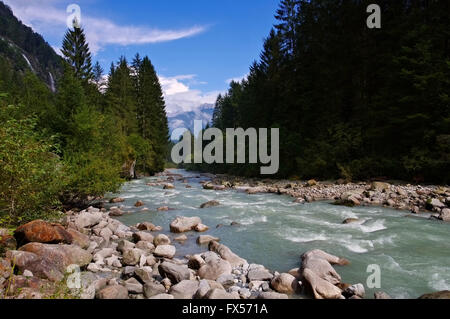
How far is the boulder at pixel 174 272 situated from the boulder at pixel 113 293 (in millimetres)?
992

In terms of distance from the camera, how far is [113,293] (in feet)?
14.7

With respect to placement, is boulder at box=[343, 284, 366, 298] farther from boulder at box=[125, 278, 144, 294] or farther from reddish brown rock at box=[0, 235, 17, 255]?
reddish brown rock at box=[0, 235, 17, 255]

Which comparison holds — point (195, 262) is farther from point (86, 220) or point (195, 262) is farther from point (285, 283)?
point (86, 220)

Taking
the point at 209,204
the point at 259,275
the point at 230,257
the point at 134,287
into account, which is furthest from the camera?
the point at 209,204

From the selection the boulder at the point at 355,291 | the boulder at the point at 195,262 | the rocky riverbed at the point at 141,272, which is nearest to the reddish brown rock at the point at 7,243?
the rocky riverbed at the point at 141,272

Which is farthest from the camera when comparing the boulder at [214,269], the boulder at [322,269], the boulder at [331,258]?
the boulder at [331,258]

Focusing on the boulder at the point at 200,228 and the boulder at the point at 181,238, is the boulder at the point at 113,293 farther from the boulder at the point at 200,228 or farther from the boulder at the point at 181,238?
the boulder at the point at 200,228

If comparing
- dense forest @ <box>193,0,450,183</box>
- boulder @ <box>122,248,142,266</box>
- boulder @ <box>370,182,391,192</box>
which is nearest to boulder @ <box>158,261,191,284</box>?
boulder @ <box>122,248,142,266</box>

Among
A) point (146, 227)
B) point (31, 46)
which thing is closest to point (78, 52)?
point (146, 227)

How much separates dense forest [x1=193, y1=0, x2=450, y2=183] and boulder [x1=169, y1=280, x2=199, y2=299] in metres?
16.5

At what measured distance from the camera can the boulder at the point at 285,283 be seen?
498 cm

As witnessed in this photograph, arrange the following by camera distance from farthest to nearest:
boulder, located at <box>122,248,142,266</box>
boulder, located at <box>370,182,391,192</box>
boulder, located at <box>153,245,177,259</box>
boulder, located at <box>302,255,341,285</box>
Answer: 1. boulder, located at <box>370,182,391,192</box>
2. boulder, located at <box>153,245,177,259</box>
3. boulder, located at <box>122,248,142,266</box>
4. boulder, located at <box>302,255,341,285</box>

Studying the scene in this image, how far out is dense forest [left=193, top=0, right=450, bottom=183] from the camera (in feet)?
53.0

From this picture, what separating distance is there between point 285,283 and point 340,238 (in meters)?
4.06
